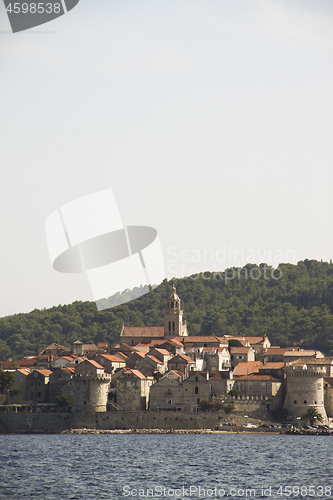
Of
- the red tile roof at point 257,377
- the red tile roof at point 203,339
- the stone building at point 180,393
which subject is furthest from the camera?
the red tile roof at point 203,339

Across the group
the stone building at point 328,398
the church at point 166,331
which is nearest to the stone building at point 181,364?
the stone building at point 328,398

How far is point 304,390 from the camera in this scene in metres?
95.6

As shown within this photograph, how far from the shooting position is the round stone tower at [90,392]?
9519cm

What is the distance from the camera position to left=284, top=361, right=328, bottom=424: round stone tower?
312ft

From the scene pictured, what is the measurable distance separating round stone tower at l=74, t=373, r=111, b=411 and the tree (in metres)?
23.6

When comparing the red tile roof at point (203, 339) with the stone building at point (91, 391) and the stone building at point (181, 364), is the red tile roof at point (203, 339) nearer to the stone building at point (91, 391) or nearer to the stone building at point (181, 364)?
the stone building at point (181, 364)

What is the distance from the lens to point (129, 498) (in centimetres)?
4762

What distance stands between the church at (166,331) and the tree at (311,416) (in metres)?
33.2

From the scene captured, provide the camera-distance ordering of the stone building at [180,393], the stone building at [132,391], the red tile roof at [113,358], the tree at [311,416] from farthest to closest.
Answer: the red tile roof at [113,358]
the stone building at [132,391]
the stone building at [180,393]
the tree at [311,416]

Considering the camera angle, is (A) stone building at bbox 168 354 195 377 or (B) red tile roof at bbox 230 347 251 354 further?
(B) red tile roof at bbox 230 347 251 354

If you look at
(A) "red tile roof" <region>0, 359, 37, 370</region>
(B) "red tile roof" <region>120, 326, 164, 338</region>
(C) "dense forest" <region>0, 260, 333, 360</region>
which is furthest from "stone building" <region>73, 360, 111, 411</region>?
(C) "dense forest" <region>0, 260, 333, 360</region>

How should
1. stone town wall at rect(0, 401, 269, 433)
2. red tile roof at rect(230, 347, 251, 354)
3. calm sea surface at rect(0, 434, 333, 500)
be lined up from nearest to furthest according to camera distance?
calm sea surface at rect(0, 434, 333, 500)
stone town wall at rect(0, 401, 269, 433)
red tile roof at rect(230, 347, 251, 354)

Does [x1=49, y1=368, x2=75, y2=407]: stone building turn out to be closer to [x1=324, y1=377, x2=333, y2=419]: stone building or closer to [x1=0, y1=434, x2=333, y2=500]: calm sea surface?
[x1=0, y1=434, x2=333, y2=500]: calm sea surface

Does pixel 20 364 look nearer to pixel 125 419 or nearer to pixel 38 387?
pixel 38 387
